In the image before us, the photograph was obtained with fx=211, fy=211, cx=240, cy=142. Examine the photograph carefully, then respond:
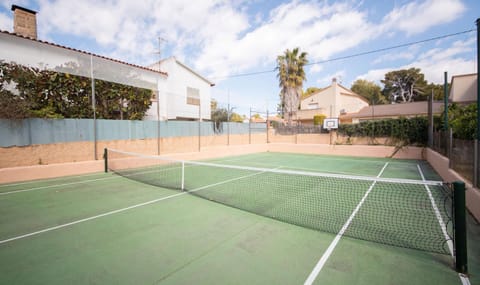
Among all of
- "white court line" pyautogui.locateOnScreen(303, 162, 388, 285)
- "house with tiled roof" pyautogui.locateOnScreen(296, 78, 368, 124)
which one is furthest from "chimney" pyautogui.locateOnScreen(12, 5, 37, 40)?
"house with tiled roof" pyautogui.locateOnScreen(296, 78, 368, 124)

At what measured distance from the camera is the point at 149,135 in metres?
12.1

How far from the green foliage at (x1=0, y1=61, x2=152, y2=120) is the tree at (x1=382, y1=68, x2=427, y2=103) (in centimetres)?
5636

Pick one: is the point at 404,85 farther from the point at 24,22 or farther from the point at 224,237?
the point at 24,22

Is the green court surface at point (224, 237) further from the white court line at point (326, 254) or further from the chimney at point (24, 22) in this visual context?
the chimney at point (24, 22)

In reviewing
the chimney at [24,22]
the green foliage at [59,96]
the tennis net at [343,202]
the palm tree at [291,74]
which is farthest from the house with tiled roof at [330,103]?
the chimney at [24,22]

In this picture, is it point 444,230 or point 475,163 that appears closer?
point 444,230

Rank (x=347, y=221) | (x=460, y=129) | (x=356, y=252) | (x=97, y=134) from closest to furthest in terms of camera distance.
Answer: (x=356, y=252), (x=347, y=221), (x=460, y=129), (x=97, y=134)

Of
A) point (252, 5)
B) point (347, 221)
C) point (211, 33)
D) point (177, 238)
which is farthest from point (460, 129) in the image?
point (211, 33)

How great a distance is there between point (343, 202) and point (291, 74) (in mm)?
24163

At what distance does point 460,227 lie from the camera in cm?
272

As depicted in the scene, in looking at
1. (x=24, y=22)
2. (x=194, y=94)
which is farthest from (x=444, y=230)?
(x=24, y=22)

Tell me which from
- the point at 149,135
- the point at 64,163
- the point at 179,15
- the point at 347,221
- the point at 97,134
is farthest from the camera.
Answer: the point at 179,15

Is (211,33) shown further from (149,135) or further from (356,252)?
(356,252)

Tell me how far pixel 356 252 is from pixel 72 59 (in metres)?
16.1
